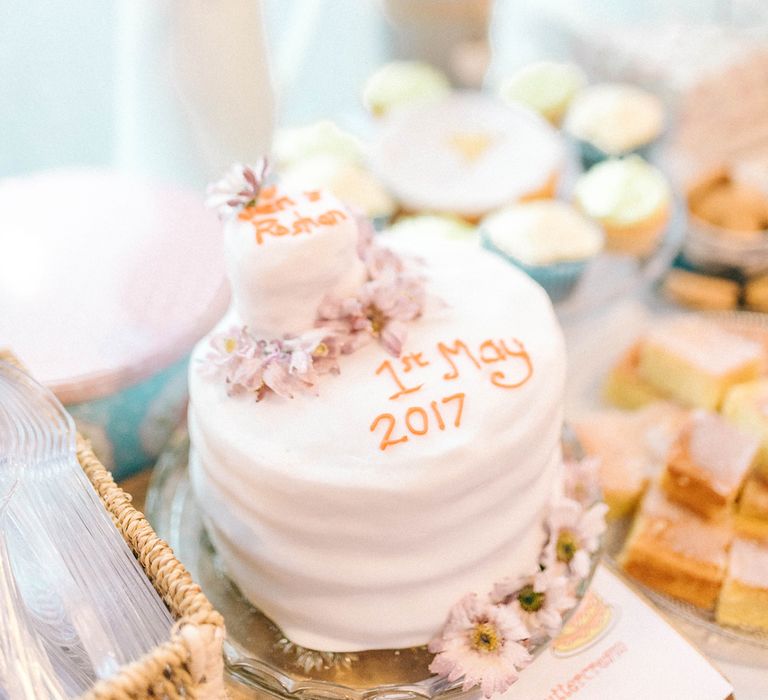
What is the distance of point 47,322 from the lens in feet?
3.70

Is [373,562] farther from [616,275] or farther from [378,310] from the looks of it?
[616,275]

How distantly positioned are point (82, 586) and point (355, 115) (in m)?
1.58

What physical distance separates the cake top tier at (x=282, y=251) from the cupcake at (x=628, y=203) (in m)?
0.83

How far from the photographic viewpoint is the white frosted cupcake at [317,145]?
175 cm

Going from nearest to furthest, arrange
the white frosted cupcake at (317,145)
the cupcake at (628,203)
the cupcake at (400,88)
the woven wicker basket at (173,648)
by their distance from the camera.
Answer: the woven wicker basket at (173,648), the cupcake at (628,203), the white frosted cupcake at (317,145), the cupcake at (400,88)

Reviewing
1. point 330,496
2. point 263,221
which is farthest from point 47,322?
point 330,496

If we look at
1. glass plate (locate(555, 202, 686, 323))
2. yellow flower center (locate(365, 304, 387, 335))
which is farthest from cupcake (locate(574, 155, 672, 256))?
yellow flower center (locate(365, 304, 387, 335))

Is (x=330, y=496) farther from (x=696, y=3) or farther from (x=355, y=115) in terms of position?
(x=696, y=3)

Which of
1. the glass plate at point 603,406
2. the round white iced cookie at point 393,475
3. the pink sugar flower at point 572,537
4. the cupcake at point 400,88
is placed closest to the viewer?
the round white iced cookie at point 393,475

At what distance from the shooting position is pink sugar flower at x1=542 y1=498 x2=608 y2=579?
3.15 feet

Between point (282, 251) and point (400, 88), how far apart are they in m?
1.20

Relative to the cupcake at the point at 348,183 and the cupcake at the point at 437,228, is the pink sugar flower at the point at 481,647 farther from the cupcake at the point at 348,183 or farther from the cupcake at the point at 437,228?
the cupcake at the point at 348,183

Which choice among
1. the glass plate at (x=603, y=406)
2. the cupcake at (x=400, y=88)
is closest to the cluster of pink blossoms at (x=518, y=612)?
the glass plate at (x=603, y=406)

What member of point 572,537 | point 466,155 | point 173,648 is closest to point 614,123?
point 466,155
